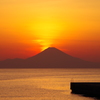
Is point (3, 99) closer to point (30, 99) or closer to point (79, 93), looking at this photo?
point (30, 99)

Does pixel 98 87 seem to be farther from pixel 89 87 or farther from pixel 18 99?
pixel 18 99

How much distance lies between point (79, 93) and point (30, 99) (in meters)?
12.3

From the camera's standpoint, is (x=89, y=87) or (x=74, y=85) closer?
(x=89, y=87)

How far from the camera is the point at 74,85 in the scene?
240 ft

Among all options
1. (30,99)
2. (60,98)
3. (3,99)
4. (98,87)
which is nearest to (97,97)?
(98,87)

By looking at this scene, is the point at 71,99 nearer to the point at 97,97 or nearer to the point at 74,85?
the point at 97,97

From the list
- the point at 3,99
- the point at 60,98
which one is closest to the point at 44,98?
the point at 60,98

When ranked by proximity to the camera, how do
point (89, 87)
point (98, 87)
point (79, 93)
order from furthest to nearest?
point (79, 93), point (89, 87), point (98, 87)

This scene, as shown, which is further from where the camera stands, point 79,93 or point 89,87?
point 79,93

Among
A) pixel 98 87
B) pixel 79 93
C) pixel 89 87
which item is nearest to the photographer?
pixel 98 87

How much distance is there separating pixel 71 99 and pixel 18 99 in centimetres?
964

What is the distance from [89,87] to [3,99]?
16.4 meters

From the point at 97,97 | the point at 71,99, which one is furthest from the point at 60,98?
the point at 97,97

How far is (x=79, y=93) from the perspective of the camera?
233 ft
